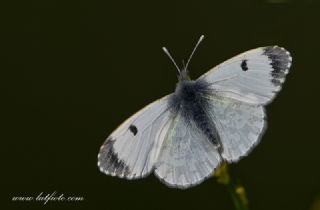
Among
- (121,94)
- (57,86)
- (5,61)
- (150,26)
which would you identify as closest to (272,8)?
(150,26)

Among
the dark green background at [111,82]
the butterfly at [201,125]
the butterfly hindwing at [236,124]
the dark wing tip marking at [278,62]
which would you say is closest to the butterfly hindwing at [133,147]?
the butterfly at [201,125]

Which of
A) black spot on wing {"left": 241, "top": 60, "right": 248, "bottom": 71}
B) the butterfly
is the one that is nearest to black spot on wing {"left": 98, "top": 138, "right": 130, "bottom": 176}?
the butterfly

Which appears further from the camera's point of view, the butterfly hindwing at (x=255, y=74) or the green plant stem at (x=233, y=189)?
the butterfly hindwing at (x=255, y=74)

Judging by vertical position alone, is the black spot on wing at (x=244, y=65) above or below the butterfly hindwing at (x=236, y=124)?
above

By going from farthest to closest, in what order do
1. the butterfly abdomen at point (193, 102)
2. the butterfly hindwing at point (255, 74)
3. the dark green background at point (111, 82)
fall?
the dark green background at point (111, 82)
the butterfly abdomen at point (193, 102)
the butterfly hindwing at point (255, 74)

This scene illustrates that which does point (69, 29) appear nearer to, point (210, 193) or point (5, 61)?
point (5, 61)

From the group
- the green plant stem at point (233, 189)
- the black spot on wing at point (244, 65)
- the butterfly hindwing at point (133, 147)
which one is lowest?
the green plant stem at point (233, 189)

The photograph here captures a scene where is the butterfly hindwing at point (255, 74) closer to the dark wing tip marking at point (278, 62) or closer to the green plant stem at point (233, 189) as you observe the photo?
the dark wing tip marking at point (278, 62)
